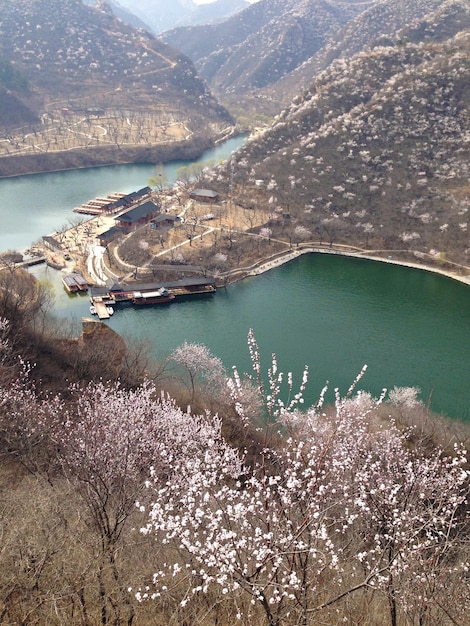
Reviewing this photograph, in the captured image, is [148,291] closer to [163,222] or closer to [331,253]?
[163,222]

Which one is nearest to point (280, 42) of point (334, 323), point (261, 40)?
point (261, 40)

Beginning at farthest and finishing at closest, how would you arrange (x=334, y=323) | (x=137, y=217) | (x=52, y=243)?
(x=137, y=217) → (x=52, y=243) → (x=334, y=323)

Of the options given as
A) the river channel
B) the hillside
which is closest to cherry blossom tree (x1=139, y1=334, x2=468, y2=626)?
the river channel

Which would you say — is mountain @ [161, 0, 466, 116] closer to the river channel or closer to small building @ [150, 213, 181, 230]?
small building @ [150, 213, 181, 230]

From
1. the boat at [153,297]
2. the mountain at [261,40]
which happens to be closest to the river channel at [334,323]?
the boat at [153,297]

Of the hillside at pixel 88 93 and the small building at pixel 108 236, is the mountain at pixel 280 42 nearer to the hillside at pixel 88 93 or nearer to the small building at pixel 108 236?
the hillside at pixel 88 93
